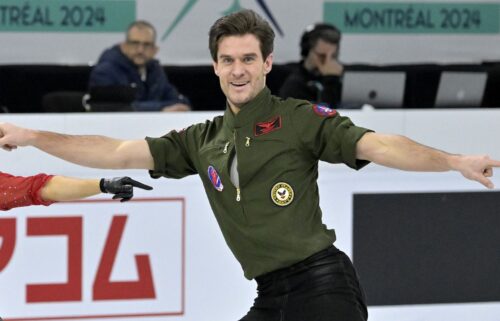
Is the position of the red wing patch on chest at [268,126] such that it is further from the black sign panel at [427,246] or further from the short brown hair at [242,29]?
the black sign panel at [427,246]

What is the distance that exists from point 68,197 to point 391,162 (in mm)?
1199

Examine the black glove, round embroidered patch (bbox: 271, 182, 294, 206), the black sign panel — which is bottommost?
the black sign panel

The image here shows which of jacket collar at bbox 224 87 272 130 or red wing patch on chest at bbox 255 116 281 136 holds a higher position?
jacket collar at bbox 224 87 272 130

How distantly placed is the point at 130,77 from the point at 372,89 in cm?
169

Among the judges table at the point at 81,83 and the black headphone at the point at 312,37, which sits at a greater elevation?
the black headphone at the point at 312,37

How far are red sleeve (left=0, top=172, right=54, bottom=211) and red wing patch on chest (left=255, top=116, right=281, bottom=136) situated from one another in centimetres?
86

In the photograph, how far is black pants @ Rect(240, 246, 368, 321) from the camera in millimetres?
3842

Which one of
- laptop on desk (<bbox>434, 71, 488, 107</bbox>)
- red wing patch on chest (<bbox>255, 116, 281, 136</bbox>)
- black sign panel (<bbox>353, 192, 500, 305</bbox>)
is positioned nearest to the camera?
red wing patch on chest (<bbox>255, 116, 281, 136</bbox>)

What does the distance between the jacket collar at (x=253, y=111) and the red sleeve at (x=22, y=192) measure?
2.57 feet

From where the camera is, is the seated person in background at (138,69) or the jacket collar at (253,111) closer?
the jacket collar at (253,111)

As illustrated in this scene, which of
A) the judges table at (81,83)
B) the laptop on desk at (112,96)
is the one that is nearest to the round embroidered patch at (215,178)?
the laptop on desk at (112,96)

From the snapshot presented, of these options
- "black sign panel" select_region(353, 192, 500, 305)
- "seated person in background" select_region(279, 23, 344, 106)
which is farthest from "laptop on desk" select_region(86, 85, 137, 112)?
"black sign panel" select_region(353, 192, 500, 305)

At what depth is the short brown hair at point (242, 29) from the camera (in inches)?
154

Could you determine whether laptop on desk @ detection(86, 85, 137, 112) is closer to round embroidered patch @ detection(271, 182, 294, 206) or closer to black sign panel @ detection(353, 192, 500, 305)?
black sign panel @ detection(353, 192, 500, 305)
